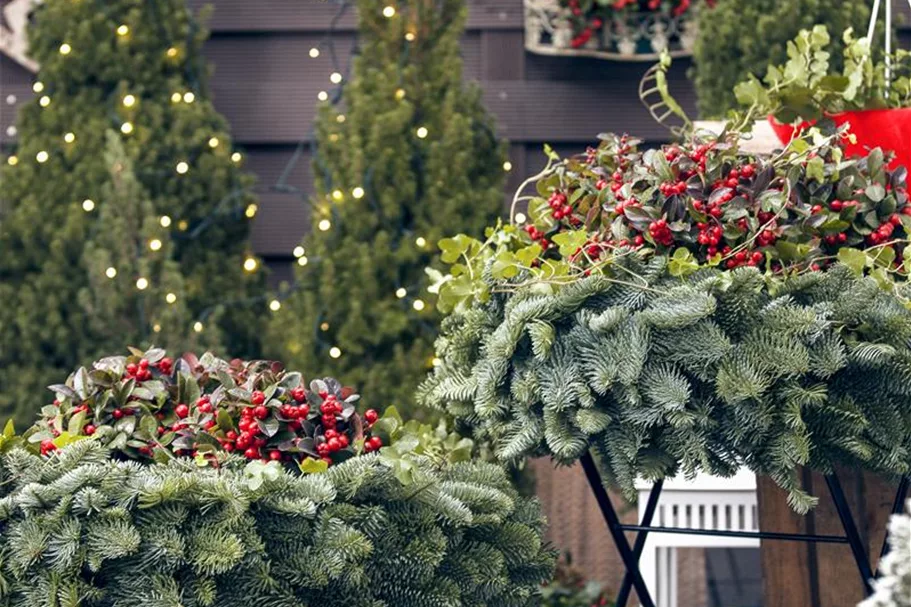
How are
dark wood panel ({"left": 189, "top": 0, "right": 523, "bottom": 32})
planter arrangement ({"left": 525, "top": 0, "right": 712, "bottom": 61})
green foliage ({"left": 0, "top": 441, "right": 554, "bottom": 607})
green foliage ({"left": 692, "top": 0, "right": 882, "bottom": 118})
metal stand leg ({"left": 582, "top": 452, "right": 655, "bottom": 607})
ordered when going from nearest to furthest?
green foliage ({"left": 0, "top": 441, "right": 554, "bottom": 607}) → metal stand leg ({"left": 582, "top": 452, "right": 655, "bottom": 607}) → green foliage ({"left": 692, "top": 0, "right": 882, "bottom": 118}) → planter arrangement ({"left": 525, "top": 0, "right": 712, "bottom": 61}) → dark wood panel ({"left": 189, "top": 0, "right": 523, "bottom": 32})

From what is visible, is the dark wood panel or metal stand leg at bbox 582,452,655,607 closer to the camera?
metal stand leg at bbox 582,452,655,607

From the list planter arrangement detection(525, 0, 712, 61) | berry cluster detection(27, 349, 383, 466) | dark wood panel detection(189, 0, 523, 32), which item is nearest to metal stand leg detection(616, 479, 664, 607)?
berry cluster detection(27, 349, 383, 466)

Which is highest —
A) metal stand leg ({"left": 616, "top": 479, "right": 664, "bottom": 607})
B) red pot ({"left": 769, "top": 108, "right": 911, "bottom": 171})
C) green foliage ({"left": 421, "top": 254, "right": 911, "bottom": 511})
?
red pot ({"left": 769, "top": 108, "right": 911, "bottom": 171})

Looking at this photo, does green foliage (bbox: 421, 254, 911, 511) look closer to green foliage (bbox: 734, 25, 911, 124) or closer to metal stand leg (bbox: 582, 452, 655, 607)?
metal stand leg (bbox: 582, 452, 655, 607)

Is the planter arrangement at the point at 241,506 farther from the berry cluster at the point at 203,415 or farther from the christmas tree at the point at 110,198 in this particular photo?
the christmas tree at the point at 110,198

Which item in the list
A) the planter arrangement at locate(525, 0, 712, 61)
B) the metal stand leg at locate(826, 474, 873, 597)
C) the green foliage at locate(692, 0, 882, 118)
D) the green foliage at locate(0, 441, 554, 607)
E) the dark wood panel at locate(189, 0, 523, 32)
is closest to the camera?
the green foliage at locate(0, 441, 554, 607)

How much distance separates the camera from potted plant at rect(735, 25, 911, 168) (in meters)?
1.89

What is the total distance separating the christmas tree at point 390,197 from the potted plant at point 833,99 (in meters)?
1.57

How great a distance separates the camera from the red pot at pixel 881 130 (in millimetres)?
1900

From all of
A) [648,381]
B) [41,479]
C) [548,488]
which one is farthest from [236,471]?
[548,488]

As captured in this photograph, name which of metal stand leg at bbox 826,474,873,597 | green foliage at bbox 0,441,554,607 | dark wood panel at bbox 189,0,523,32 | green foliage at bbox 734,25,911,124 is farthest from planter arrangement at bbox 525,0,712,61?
green foliage at bbox 0,441,554,607

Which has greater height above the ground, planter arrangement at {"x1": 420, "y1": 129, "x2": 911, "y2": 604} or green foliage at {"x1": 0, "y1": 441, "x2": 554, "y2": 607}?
planter arrangement at {"x1": 420, "y1": 129, "x2": 911, "y2": 604}

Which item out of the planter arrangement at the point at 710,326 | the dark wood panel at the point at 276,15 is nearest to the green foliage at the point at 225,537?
the planter arrangement at the point at 710,326

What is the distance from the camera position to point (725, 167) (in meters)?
1.77
